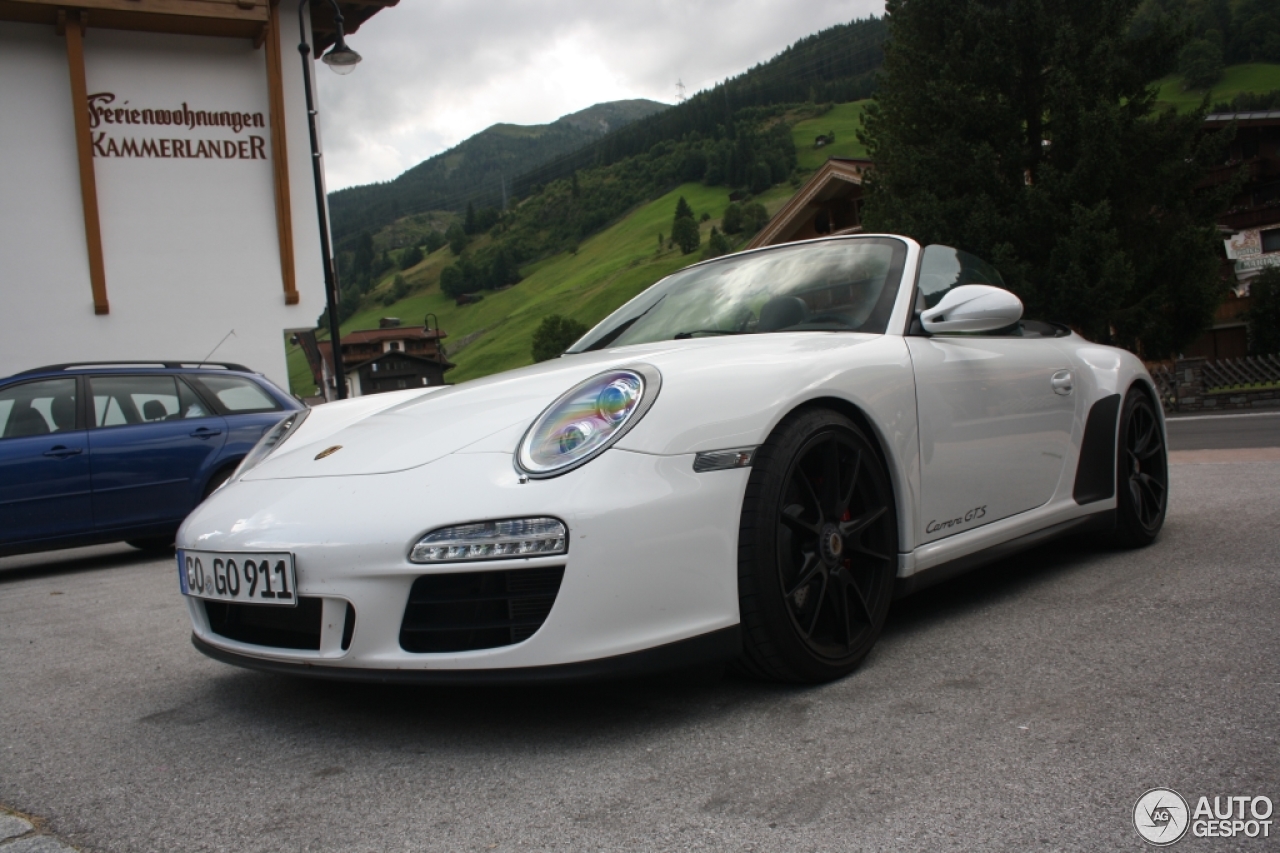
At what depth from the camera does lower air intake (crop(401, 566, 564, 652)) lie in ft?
7.29

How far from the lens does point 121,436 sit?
6734 mm

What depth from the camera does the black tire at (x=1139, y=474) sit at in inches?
164

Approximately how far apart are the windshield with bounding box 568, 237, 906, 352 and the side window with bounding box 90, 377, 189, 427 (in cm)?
438

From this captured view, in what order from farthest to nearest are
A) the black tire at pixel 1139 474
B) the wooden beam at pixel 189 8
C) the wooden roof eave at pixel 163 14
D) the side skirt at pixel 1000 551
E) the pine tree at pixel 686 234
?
the pine tree at pixel 686 234
the wooden beam at pixel 189 8
the wooden roof eave at pixel 163 14
the black tire at pixel 1139 474
the side skirt at pixel 1000 551

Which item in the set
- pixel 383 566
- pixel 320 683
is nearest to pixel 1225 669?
pixel 383 566

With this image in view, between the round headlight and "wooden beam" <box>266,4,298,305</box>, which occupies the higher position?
"wooden beam" <box>266,4,298,305</box>

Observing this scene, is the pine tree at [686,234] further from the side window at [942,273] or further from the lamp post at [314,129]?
the side window at [942,273]

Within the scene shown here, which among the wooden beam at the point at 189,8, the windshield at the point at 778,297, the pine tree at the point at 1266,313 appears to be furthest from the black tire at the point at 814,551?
the pine tree at the point at 1266,313

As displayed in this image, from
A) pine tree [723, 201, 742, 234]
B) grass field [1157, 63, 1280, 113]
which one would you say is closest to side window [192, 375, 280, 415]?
grass field [1157, 63, 1280, 113]

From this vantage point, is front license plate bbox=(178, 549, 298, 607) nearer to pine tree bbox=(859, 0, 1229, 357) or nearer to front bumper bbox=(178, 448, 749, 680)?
front bumper bbox=(178, 448, 749, 680)

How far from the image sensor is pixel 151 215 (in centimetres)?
1603

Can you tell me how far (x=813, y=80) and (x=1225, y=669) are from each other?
154286 millimetres

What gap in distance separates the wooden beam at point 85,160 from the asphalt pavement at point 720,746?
13816mm

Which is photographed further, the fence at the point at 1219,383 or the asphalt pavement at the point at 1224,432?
the fence at the point at 1219,383
